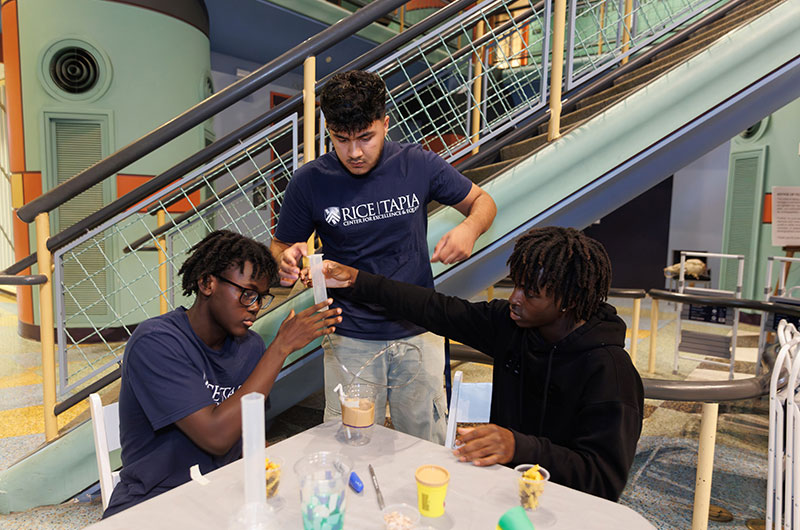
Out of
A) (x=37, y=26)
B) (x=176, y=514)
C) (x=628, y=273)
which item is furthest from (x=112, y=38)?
(x=628, y=273)

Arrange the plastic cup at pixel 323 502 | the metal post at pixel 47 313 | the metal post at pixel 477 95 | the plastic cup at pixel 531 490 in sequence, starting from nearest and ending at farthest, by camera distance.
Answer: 1. the plastic cup at pixel 323 502
2. the plastic cup at pixel 531 490
3. the metal post at pixel 47 313
4. the metal post at pixel 477 95

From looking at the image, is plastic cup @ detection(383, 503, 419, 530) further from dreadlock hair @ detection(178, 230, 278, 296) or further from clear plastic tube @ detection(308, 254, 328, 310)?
dreadlock hair @ detection(178, 230, 278, 296)

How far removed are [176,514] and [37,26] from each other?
18.7 feet

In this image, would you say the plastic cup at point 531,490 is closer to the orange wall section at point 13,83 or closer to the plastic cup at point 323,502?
the plastic cup at point 323,502

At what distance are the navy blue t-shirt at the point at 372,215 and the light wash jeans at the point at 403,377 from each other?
0.05 metres

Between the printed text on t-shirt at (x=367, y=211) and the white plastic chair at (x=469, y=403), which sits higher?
the printed text on t-shirt at (x=367, y=211)

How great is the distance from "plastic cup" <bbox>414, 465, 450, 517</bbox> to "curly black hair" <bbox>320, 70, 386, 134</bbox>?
107 cm

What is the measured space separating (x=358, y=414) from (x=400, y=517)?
0.37 metres

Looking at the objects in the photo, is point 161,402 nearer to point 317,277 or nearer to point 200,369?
point 200,369

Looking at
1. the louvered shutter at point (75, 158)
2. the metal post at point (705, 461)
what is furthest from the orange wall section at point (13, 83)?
the metal post at point (705, 461)

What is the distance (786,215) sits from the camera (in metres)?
4.92

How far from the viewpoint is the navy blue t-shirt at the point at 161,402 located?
4.35ft

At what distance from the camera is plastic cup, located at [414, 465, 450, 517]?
3.32ft

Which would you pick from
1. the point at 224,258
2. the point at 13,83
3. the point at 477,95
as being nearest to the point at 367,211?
the point at 224,258
